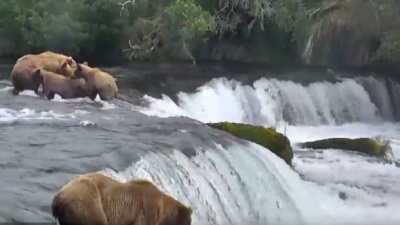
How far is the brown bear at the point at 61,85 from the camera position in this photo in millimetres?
12508

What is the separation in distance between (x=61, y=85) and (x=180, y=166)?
4.73 m

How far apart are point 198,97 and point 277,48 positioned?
678 centimetres

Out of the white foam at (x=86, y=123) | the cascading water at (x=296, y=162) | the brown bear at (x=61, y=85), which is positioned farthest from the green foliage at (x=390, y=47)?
the white foam at (x=86, y=123)

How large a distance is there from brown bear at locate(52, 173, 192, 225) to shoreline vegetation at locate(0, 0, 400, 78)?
13.8m

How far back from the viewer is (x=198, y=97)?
48.1 ft

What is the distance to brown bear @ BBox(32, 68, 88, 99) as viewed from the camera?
41.0 feet

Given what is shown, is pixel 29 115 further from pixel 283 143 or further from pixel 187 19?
pixel 187 19

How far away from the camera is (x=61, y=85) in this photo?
12.6 metres

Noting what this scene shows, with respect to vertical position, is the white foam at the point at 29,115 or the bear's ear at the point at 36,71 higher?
the bear's ear at the point at 36,71

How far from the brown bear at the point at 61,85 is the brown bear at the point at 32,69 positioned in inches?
5.2

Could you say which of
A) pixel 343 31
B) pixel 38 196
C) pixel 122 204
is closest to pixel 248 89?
pixel 343 31

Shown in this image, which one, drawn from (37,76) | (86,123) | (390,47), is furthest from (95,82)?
(390,47)

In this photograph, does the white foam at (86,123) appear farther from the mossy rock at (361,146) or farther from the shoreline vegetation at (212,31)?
the shoreline vegetation at (212,31)

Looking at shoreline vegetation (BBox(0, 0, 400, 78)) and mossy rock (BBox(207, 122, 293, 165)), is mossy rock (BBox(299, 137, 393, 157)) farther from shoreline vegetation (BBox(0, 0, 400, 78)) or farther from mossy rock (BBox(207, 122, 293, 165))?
shoreline vegetation (BBox(0, 0, 400, 78))
